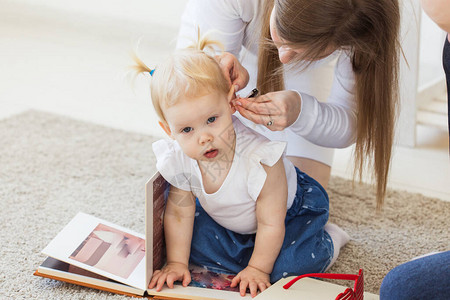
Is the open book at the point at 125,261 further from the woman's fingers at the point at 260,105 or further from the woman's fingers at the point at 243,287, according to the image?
the woman's fingers at the point at 260,105

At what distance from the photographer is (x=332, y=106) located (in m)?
1.32

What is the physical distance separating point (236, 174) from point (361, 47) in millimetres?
343

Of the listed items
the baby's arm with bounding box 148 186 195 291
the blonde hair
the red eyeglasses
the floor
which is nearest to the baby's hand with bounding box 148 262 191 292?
the baby's arm with bounding box 148 186 195 291

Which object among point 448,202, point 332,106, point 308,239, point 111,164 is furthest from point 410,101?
point 111,164

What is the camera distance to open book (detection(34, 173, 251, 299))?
3.68ft

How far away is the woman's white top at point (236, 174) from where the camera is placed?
44.7 inches

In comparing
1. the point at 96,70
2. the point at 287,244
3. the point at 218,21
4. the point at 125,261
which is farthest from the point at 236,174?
the point at 96,70

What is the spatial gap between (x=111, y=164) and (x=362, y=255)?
2.63 feet

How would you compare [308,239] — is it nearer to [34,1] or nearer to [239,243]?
[239,243]

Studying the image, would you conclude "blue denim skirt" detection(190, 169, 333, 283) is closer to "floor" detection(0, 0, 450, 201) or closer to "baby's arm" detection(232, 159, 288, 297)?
"baby's arm" detection(232, 159, 288, 297)

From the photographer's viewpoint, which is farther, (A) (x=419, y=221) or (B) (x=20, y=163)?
(B) (x=20, y=163)

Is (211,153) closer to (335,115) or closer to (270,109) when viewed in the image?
(270,109)

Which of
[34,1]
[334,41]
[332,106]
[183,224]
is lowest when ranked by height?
[34,1]

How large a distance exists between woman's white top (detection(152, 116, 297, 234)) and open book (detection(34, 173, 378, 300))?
43 mm
